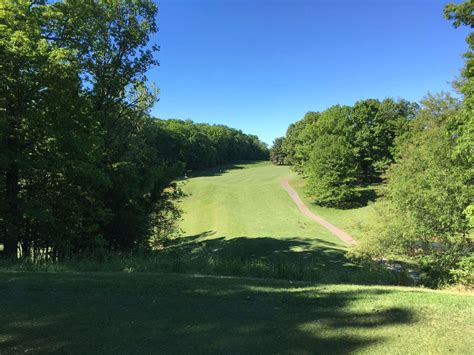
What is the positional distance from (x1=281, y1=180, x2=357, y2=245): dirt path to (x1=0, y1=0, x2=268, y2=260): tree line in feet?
59.6

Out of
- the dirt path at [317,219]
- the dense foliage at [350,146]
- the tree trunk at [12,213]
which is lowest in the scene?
the dirt path at [317,219]

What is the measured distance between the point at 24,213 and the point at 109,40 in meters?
10.8

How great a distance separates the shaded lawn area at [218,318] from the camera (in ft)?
13.1

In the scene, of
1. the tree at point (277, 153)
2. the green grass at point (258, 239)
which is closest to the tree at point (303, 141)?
the green grass at point (258, 239)

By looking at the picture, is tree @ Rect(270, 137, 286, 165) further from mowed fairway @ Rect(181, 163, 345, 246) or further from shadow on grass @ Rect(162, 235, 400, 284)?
shadow on grass @ Rect(162, 235, 400, 284)

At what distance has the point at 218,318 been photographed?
4.82m

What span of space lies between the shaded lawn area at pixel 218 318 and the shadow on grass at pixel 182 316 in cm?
1

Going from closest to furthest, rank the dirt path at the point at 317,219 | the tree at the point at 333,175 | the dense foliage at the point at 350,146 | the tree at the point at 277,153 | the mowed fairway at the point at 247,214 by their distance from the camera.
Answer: the dirt path at the point at 317,219 → the mowed fairway at the point at 247,214 → the tree at the point at 333,175 → the dense foliage at the point at 350,146 → the tree at the point at 277,153

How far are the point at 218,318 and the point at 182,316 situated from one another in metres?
0.51

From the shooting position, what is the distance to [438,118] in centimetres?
4231

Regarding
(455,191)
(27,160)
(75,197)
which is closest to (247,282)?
(27,160)

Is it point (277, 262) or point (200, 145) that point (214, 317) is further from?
point (200, 145)

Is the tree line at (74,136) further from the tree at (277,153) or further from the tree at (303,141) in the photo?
the tree at (277,153)

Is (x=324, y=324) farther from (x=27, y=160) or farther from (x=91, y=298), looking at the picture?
(x=27, y=160)
